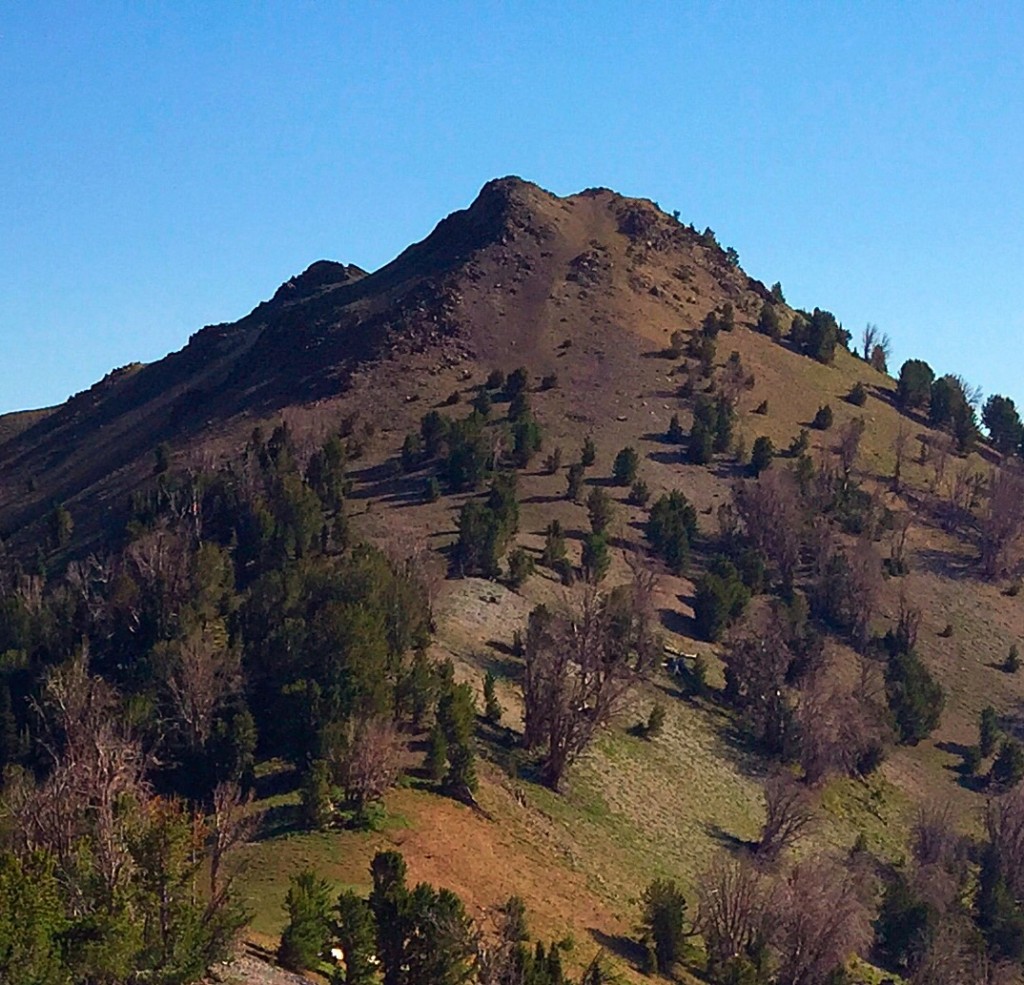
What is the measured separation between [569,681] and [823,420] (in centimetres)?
5985

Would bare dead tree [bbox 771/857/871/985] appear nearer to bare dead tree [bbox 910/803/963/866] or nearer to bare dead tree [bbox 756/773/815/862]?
bare dead tree [bbox 756/773/815/862]

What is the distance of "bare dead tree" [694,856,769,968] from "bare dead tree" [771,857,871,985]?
649 millimetres

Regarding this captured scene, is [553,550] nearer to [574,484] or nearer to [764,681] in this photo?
[574,484]

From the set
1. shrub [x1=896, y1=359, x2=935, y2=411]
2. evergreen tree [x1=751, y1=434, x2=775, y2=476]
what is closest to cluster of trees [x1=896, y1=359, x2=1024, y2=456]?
shrub [x1=896, y1=359, x2=935, y2=411]

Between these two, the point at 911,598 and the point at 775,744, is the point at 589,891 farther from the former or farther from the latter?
the point at 911,598

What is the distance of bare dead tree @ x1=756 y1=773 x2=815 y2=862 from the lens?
50.9 m

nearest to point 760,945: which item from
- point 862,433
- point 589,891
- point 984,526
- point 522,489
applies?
point 589,891

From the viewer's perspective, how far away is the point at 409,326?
111 metres

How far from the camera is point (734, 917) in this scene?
1570 inches

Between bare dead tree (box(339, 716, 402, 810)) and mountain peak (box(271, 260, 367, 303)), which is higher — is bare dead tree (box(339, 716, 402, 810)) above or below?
below

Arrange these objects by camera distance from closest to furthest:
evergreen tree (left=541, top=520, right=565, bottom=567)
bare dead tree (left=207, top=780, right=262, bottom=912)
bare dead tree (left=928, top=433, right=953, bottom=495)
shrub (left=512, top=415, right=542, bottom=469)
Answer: bare dead tree (left=207, top=780, right=262, bottom=912) < evergreen tree (left=541, top=520, right=565, bottom=567) < shrub (left=512, top=415, right=542, bottom=469) < bare dead tree (left=928, top=433, right=953, bottom=495)

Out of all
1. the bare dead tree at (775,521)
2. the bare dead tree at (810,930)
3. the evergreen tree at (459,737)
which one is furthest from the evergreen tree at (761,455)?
the bare dead tree at (810,930)

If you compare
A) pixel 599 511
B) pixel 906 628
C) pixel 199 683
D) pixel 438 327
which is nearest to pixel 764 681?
pixel 906 628

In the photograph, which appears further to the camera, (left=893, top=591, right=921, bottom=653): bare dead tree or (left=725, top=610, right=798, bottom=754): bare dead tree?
(left=893, top=591, right=921, bottom=653): bare dead tree
